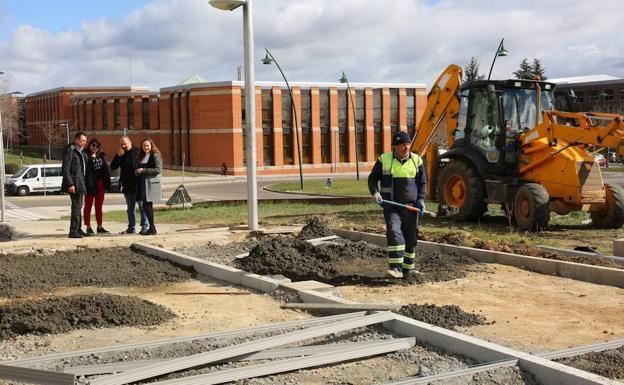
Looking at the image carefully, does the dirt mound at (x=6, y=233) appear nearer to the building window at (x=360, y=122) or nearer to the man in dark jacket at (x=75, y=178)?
the man in dark jacket at (x=75, y=178)

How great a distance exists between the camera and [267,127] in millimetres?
65062

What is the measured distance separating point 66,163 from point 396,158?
6445mm

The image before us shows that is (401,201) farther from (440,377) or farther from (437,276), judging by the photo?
(440,377)

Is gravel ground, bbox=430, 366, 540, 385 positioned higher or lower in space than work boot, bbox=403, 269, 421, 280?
lower

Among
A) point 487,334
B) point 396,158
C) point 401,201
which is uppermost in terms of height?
point 396,158

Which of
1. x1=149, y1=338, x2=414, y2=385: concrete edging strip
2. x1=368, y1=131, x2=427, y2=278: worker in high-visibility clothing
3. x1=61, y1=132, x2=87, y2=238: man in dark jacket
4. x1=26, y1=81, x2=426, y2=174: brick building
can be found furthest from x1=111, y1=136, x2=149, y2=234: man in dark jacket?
x1=26, y1=81, x2=426, y2=174: brick building

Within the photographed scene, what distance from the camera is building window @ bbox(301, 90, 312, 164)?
219ft

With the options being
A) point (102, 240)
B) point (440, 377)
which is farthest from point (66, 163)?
point (440, 377)

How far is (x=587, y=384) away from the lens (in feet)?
14.3

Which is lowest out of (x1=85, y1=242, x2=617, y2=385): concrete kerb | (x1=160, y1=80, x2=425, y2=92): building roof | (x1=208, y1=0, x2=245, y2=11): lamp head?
(x1=85, y1=242, x2=617, y2=385): concrete kerb

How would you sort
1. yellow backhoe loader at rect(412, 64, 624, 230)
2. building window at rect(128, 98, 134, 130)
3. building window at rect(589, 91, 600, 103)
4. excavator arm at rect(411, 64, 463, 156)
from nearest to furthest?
yellow backhoe loader at rect(412, 64, 624, 230) → excavator arm at rect(411, 64, 463, 156) → building window at rect(128, 98, 134, 130) → building window at rect(589, 91, 600, 103)

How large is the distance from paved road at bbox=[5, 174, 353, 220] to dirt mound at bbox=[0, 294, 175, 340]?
1702 centimetres

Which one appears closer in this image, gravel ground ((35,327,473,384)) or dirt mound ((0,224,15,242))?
gravel ground ((35,327,473,384))

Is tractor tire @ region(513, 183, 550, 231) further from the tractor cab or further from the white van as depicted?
the white van
